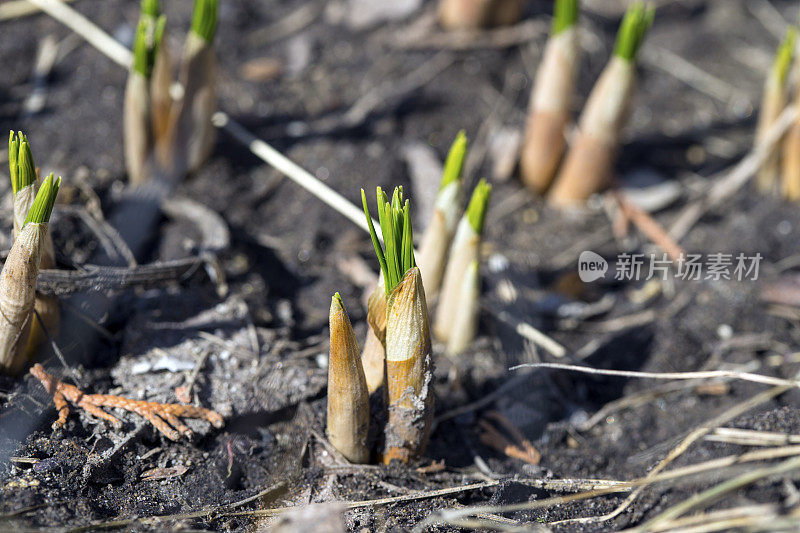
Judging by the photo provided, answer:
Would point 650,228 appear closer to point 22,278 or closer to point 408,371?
point 408,371

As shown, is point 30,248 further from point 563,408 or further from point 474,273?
point 563,408

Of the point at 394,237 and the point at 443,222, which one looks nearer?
the point at 394,237

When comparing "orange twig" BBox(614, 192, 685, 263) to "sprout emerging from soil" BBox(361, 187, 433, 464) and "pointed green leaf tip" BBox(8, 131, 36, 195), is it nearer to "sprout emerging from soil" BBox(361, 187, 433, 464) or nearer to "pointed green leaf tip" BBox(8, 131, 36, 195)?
"sprout emerging from soil" BBox(361, 187, 433, 464)

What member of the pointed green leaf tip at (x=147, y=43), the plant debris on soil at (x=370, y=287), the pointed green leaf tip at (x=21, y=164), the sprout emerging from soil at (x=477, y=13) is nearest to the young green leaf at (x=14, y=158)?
the pointed green leaf tip at (x=21, y=164)

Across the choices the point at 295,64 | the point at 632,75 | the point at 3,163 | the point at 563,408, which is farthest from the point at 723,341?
the point at 3,163

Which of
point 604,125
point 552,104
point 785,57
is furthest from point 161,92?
point 785,57

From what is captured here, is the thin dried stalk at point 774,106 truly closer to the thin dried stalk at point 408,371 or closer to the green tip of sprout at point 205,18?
the thin dried stalk at point 408,371

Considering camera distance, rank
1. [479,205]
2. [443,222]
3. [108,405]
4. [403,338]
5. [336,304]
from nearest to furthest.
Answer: [336,304], [403,338], [108,405], [479,205], [443,222]
